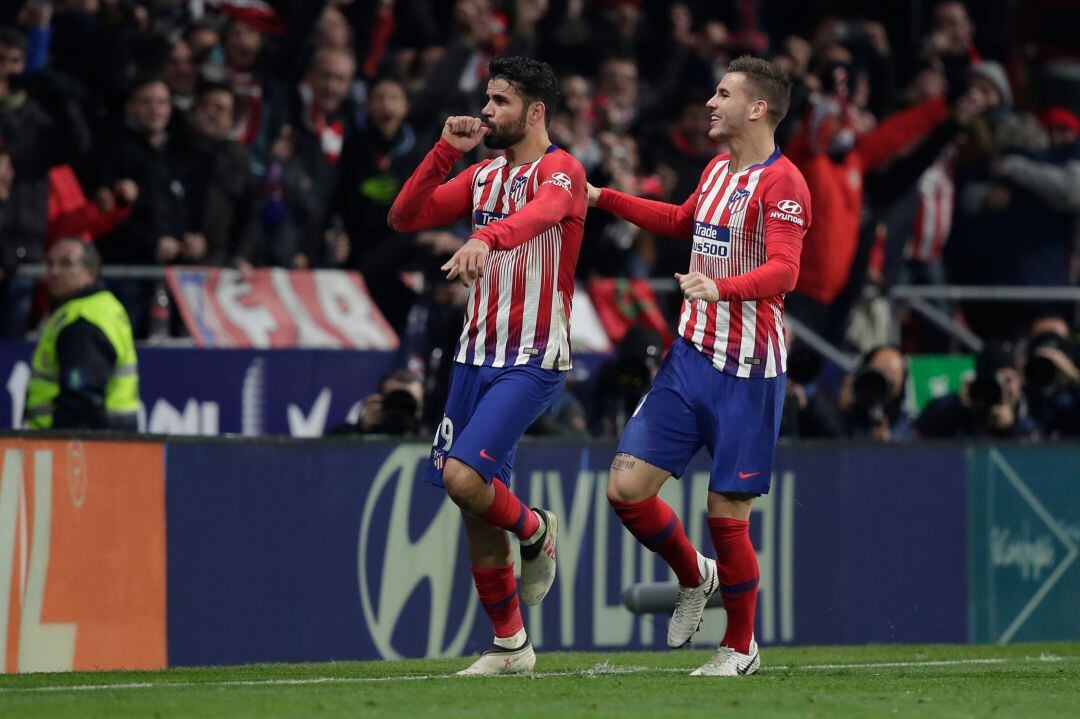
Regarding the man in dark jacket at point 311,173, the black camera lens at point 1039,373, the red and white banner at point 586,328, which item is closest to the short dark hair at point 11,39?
the man in dark jacket at point 311,173

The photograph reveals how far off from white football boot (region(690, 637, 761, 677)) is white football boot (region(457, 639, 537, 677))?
70cm

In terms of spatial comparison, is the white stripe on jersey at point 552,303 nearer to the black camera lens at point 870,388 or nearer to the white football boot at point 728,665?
the white football boot at point 728,665

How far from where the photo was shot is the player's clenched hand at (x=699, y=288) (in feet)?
25.5

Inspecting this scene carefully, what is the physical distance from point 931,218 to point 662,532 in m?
8.89

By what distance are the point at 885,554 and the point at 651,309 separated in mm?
3229

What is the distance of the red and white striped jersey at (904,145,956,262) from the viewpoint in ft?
55.3

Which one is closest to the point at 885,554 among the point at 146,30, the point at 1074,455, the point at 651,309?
the point at 1074,455

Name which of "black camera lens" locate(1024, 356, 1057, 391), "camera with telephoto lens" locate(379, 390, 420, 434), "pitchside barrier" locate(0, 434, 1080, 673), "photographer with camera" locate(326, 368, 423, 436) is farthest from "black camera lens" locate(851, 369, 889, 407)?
"camera with telephoto lens" locate(379, 390, 420, 434)

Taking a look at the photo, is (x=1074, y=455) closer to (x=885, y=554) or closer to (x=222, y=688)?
(x=885, y=554)

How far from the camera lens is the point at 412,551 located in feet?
36.2

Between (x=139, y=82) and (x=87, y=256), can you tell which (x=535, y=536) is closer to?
(x=87, y=256)

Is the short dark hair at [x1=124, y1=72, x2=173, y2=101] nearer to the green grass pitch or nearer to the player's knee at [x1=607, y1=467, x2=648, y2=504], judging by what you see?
the green grass pitch

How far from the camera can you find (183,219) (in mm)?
13664

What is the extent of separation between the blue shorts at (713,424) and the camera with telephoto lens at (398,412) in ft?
9.61
